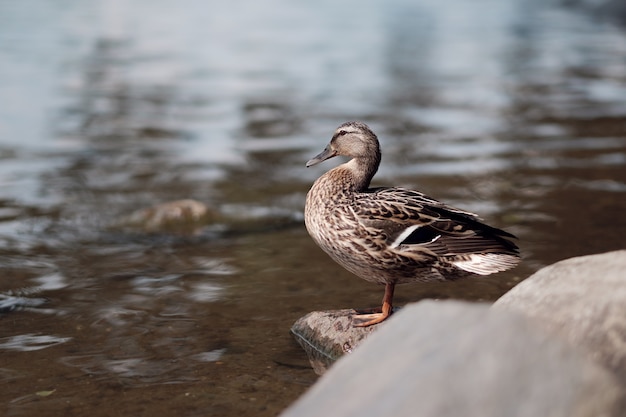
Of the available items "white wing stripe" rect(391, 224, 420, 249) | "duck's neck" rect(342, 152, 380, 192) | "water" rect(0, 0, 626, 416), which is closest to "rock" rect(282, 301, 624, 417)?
"water" rect(0, 0, 626, 416)

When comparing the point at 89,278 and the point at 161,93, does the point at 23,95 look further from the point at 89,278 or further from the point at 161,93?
the point at 89,278

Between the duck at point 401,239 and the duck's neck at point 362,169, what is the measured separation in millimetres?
189

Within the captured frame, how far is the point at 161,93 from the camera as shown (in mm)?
16188

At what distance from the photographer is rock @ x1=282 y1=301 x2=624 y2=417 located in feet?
9.71

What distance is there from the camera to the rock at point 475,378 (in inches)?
116

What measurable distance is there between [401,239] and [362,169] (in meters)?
0.71

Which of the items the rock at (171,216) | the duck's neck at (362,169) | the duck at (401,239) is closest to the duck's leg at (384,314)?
the duck at (401,239)

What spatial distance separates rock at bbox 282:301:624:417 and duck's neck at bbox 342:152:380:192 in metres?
2.62

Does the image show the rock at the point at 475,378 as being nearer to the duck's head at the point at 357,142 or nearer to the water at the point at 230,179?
the water at the point at 230,179

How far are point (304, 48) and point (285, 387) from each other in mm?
17656

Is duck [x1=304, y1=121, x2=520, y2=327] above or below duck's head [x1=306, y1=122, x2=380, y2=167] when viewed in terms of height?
below

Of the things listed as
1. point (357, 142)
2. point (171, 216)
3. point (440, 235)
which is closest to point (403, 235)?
point (440, 235)

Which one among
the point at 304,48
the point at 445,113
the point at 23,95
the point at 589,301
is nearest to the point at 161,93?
the point at 23,95

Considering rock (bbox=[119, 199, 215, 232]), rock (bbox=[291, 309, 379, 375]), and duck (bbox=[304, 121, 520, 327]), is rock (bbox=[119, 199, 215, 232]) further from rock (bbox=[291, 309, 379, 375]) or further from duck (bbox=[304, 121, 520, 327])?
duck (bbox=[304, 121, 520, 327])
